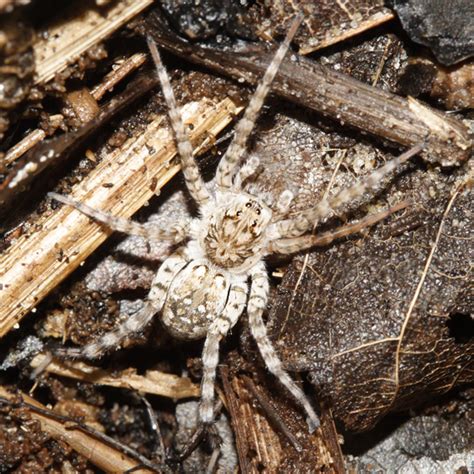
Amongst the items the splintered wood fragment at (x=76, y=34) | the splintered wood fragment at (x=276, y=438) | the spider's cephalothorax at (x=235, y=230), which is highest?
the splintered wood fragment at (x=76, y=34)

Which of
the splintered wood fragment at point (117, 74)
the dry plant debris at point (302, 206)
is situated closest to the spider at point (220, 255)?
the dry plant debris at point (302, 206)

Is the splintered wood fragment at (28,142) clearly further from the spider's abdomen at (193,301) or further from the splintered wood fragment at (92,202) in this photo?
the spider's abdomen at (193,301)

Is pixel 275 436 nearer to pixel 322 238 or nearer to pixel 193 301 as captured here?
pixel 193 301

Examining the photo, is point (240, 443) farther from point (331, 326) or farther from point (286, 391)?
point (331, 326)

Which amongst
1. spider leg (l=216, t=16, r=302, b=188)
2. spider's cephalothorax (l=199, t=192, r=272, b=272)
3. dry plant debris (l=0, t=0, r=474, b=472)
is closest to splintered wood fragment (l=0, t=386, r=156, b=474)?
dry plant debris (l=0, t=0, r=474, b=472)

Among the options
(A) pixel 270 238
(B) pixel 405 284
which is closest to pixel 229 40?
(A) pixel 270 238

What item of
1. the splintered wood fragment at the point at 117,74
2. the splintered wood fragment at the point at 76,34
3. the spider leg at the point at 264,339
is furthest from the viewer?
the spider leg at the point at 264,339
